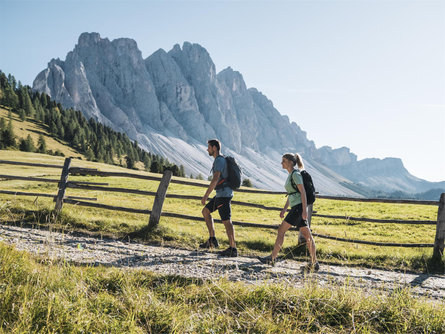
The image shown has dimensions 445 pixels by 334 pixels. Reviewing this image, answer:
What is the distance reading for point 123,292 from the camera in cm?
334

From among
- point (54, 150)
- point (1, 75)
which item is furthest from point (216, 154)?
point (1, 75)

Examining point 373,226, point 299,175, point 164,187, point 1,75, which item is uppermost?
point 1,75

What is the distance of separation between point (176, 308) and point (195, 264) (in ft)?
7.59

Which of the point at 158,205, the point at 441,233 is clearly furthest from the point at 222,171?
the point at 441,233

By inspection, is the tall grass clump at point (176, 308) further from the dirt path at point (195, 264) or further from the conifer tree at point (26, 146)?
the conifer tree at point (26, 146)

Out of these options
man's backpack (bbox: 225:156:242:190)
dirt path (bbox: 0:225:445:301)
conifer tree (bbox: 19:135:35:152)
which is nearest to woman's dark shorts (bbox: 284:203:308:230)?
dirt path (bbox: 0:225:445:301)

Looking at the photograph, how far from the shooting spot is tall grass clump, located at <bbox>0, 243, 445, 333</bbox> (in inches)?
100

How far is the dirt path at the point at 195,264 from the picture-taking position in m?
4.66

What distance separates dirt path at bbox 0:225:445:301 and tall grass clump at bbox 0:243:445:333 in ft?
2.91

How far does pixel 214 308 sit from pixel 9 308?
6.15 feet

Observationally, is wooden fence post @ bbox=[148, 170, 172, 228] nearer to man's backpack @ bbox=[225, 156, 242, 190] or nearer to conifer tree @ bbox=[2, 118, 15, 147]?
man's backpack @ bbox=[225, 156, 242, 190]

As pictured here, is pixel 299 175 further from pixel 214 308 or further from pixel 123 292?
pixel 123 292

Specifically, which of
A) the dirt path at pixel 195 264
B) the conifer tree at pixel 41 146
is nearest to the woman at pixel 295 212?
the dirt path at pixel 195 264

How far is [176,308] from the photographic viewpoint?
2.96 metres
